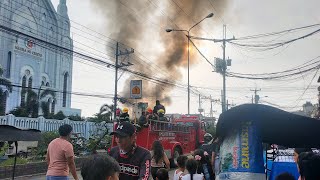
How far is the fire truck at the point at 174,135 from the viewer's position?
13.4 m

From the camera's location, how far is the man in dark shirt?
366cm

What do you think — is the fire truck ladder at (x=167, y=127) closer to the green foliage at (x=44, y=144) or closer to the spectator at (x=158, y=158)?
the green foliage at (x=44, y=144)

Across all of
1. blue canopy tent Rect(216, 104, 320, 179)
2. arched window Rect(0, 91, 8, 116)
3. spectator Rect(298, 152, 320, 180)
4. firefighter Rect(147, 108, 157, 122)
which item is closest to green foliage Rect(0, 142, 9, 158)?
firefighter Rect(147, 108, 157, 122)

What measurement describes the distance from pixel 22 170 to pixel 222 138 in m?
10.5

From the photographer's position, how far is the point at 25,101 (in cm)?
3294

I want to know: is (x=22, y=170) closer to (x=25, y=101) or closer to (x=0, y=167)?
(x=0, y=167)

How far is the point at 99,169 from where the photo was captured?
2.27m

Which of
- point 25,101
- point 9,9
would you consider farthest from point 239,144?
point 9,9

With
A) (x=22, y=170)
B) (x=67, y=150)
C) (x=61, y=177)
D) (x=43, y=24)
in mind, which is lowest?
(x=22, y=170)

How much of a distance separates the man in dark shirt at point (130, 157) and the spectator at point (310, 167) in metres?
1.52

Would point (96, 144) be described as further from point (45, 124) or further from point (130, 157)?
point (130, 157)

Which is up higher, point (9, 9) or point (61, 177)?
point (9, 9)

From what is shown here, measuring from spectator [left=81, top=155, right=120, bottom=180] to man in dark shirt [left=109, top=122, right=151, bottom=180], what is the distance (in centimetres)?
131

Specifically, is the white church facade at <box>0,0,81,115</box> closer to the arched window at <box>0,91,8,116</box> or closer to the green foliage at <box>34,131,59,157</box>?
the arched window at <box>0,91,8,116</box>
